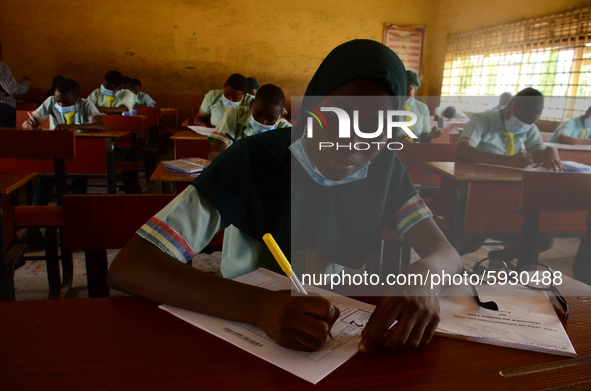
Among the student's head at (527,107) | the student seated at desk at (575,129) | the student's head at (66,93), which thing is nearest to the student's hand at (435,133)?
the student seated at desk at (575,129)

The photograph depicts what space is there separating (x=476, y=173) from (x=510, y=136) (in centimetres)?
85

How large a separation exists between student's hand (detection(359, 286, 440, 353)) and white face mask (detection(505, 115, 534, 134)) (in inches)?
109

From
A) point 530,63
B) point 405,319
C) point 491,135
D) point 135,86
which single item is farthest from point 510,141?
point 135,86

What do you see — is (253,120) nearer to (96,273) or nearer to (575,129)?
(96,273)

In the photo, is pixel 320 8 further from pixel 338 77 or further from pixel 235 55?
pixel 338 77

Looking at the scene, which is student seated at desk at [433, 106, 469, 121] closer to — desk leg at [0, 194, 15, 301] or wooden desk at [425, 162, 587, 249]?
wooden desk at [425, 162, 587, 249]

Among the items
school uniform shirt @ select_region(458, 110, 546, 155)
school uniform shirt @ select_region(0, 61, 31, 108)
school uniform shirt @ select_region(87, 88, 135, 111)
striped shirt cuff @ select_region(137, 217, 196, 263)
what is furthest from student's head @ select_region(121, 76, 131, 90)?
striped shirt cuff @ select_region(137, 217, 196, 263)

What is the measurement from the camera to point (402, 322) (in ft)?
1.99

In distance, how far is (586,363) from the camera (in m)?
0.58

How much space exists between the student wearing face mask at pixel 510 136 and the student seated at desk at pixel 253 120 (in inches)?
51.5

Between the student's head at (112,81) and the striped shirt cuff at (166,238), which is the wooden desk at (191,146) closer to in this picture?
the striped shirt cuff at (166,238)

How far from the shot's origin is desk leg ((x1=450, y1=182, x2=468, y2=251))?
238 centimetres

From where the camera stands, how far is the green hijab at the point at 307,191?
822 mm

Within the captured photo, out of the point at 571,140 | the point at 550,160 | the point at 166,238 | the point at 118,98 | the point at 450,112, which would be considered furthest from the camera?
the point at 450,112
